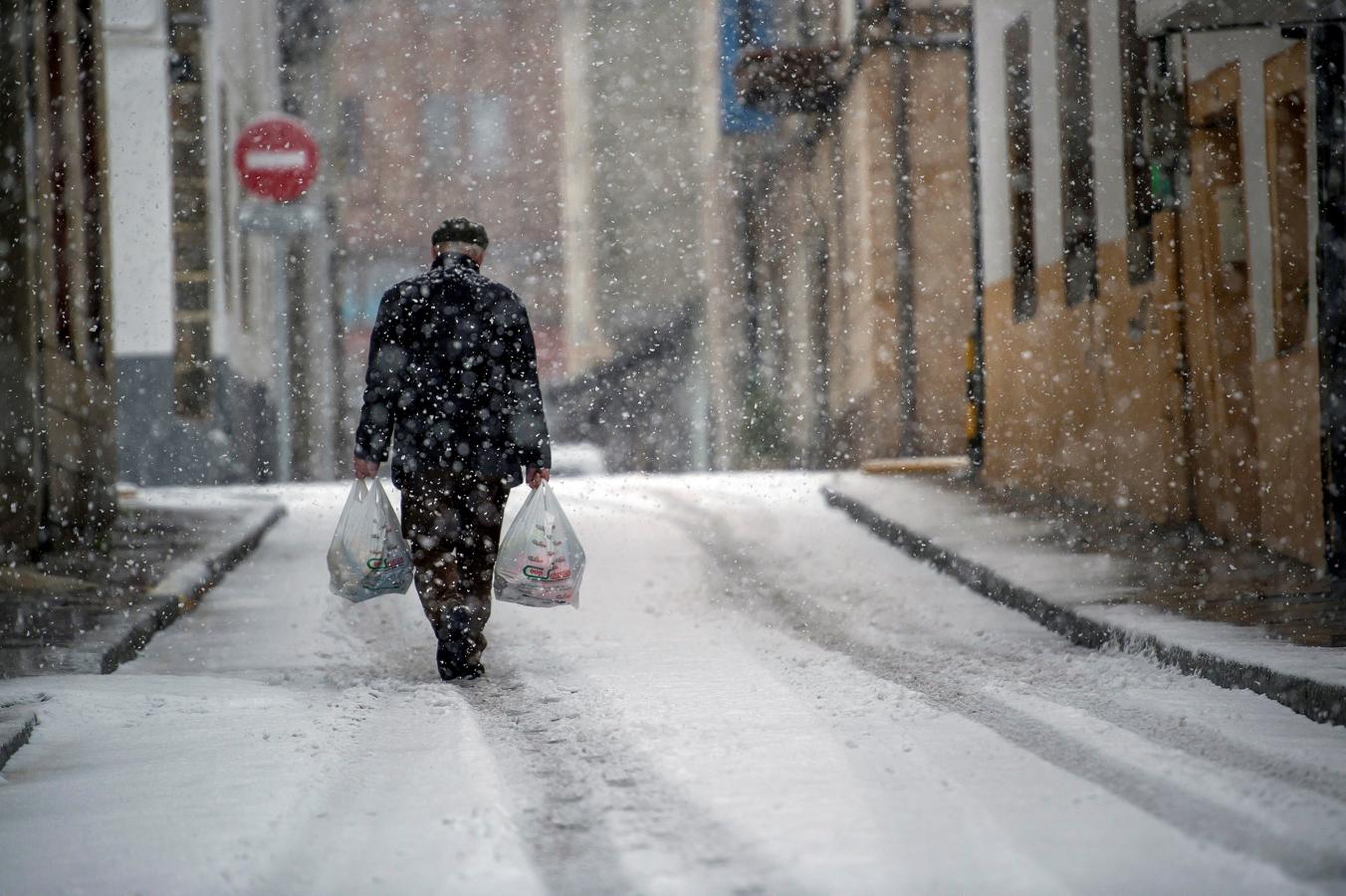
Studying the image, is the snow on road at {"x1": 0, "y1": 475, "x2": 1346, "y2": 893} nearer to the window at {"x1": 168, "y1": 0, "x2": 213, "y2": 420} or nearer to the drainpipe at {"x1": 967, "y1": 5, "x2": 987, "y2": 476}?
the drainpipe at {"x1": 967, "y1": 5, "x2": 987, "y2": 476}

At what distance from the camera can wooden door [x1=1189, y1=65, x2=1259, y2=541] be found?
1082cm

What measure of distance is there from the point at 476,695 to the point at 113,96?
13933 millimetres

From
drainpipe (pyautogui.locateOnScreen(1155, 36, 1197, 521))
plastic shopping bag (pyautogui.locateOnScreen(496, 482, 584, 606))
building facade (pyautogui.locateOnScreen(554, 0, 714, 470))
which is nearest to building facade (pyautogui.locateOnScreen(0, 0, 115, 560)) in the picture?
plastic shopping bag (pyautogui.locateOnScreen(496, 482, 584, 606))

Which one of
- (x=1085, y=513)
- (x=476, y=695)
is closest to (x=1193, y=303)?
(x=1085, y=513)

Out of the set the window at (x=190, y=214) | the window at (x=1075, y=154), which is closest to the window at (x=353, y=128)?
the window at (x=190, y=214)

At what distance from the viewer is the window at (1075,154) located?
43.7ft

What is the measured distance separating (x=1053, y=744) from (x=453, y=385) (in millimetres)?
2938

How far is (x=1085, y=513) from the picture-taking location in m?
12.7

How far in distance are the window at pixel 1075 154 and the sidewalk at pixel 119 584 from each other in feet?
21.5

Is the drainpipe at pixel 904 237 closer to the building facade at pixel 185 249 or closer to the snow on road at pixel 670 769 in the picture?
the building facade at pixel 185 249

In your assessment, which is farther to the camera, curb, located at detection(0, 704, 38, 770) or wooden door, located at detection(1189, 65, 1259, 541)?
wooden door, located at detection(1189, 65, 1259, 541)

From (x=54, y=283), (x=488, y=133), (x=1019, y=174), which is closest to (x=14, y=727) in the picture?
(x=54, y=283)

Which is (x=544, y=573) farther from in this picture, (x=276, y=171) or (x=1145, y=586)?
(x=276, y=171)

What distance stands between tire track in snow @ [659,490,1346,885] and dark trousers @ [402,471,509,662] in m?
1.55
